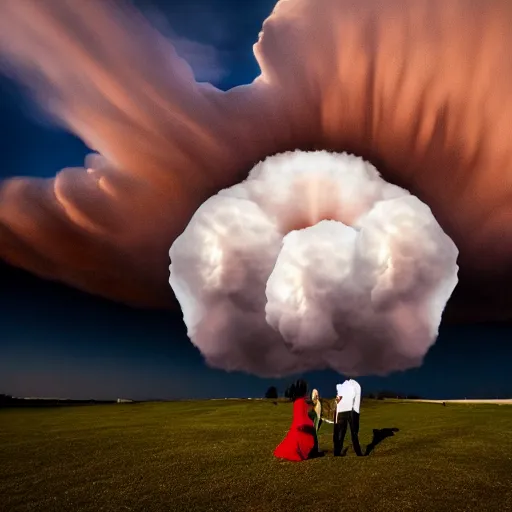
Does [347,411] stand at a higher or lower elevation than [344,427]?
higher

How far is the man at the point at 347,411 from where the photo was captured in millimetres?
19406

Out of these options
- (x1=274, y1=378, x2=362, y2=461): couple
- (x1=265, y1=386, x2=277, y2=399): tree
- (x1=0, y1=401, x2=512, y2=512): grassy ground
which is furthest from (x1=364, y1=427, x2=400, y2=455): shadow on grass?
(x1=265, y1=386, x2=277, y2=399): tree

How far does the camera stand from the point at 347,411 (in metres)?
19.4

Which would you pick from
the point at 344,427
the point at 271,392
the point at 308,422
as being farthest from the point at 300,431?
the point at 271,392

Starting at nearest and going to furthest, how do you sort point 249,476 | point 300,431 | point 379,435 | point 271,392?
point 249,476, point 300,431, point 379,435, point 271,392

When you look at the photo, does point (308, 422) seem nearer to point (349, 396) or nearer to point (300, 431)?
point (300, 431)

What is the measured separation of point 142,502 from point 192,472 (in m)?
4.20

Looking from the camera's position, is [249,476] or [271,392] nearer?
[249,476]

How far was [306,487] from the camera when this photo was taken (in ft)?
46.4

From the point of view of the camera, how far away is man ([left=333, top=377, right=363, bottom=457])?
19.4 m

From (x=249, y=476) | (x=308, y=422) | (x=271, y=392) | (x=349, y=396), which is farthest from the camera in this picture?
(x=271, y=392)

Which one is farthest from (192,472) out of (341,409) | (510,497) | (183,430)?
(183,430)

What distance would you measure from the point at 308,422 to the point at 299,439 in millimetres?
745

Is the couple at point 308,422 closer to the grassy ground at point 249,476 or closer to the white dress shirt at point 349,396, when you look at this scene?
the white dress shirt at point 349,396
